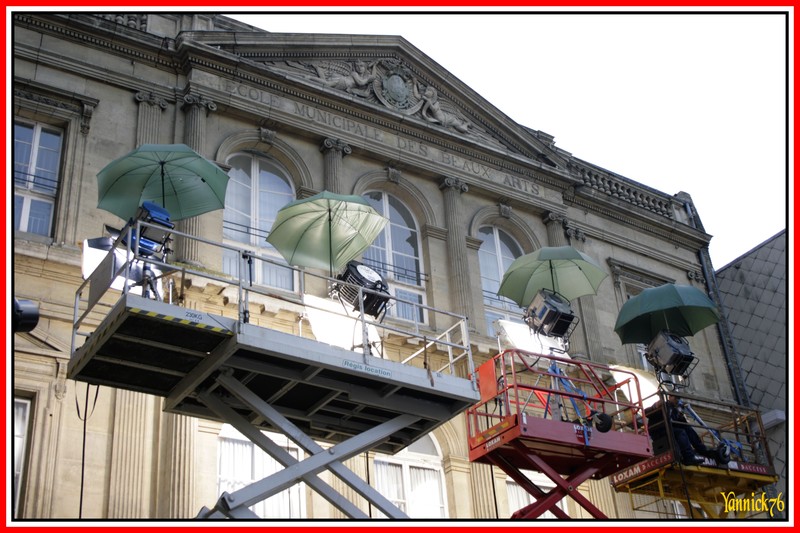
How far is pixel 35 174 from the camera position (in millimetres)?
17891

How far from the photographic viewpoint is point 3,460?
38.5 feet

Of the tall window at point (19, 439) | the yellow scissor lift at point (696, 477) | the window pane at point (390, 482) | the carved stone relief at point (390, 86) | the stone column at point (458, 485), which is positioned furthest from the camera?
the carved stone relief at point (390, 86)

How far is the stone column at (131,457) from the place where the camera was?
595 inches

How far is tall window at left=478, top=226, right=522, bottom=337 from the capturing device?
22.3 metres

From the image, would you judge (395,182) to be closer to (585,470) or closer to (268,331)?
(585,470)

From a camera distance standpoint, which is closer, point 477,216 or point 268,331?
point 268,331

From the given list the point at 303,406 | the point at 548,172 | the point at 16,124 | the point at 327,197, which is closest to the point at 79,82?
the point at 16,124

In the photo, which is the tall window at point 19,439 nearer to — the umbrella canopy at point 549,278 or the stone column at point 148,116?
the stone column at point 148,116

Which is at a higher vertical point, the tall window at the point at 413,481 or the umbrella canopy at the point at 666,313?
the umbrella canopy at the point at 666,313

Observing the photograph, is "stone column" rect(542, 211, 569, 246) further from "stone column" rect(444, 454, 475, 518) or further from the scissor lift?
the scissor lift

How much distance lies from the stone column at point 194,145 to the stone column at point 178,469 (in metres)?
3.09

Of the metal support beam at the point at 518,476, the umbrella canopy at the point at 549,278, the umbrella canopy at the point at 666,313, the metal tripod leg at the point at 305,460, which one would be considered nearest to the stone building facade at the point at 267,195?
the metal support beam at the point at 518,476

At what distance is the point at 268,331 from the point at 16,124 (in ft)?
27.9

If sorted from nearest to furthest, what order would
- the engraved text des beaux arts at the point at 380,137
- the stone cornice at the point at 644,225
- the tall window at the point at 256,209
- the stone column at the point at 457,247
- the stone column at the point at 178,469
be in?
1. the stone column at the point at 178,469
2. the tall window at the point at 256,209
3. the engraved text des beaux arts at the point at 380,137
4. the stone column at the point at 457,247
5. the stone cornice at the point at 644,225
